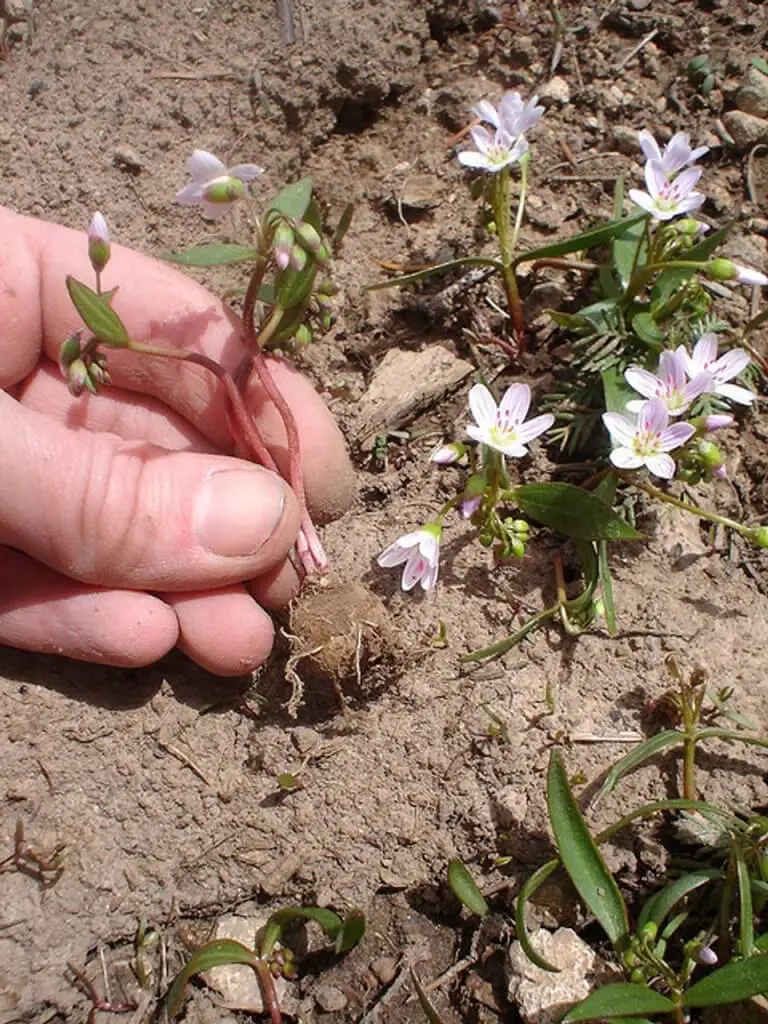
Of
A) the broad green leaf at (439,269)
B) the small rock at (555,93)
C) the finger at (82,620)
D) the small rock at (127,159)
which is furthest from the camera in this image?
the small rock at (555,93)

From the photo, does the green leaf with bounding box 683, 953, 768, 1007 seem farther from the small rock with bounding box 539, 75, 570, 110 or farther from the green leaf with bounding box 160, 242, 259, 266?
the small rock with bounding box 539, 75, 570, 110

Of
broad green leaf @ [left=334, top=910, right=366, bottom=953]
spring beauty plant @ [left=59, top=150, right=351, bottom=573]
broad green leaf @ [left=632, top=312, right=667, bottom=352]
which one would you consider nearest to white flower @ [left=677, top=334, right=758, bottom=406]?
broad green leaf @ [left=632, top=312, right=667, bottom=352]

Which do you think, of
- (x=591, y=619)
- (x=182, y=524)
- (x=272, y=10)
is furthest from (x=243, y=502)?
(x=272, y=10)

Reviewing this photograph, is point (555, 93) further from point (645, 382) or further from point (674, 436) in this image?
point (674, 436)

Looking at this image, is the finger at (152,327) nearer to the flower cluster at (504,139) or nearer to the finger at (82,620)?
the finger at (82,620)

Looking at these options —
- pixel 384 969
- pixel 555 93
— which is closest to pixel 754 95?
pixel 555 93

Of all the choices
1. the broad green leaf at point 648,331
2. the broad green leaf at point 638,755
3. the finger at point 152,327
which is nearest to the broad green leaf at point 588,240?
the broad green leaf at point 648,331
